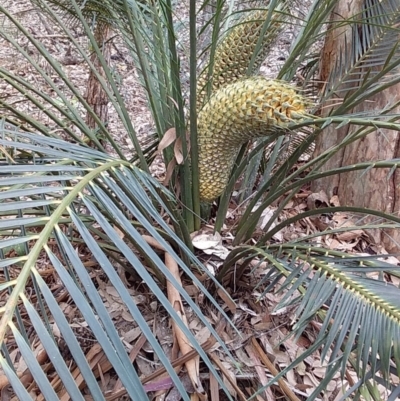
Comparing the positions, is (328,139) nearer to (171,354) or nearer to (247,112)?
(247,112)

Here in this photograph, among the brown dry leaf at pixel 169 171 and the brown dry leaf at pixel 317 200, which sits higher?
the brown dry leaf at pixel 169 171

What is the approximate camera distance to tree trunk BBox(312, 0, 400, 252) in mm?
1247

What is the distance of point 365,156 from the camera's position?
1293 millimetres

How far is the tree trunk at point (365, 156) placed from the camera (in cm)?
125

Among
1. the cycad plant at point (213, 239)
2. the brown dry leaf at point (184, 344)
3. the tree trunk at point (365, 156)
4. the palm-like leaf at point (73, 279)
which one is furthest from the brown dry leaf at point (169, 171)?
the tree trunk at point (365, 156)

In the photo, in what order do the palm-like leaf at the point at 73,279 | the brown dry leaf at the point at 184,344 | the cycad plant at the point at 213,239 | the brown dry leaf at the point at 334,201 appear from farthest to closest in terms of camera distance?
the brown dry leaf at the point at 334,201
the brown dry leaf at the point at 184,344
the cycad plant at the point at 213,239
the palm-like leaf at the point at 73,279

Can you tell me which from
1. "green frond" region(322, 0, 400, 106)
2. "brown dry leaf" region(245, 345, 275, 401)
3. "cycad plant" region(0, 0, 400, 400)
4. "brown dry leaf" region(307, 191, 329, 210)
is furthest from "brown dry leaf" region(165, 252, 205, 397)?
"brown dry leaf" region(307, 191, 329, 210)

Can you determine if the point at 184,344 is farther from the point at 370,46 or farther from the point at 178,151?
the point at 370,46

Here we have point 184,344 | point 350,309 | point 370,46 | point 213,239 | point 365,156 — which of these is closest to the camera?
point 350,309

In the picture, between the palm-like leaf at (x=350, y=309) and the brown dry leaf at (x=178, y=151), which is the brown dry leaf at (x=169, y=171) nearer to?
the brown dry leaf at (x=178, y=151)

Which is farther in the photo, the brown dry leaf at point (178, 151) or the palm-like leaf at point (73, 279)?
the brown dry leaf at point (178, 151)

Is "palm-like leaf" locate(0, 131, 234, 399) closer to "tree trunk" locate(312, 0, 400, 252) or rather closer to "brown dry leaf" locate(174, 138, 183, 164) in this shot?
"brown dry leaf" locate(174, 138, 183, 164)

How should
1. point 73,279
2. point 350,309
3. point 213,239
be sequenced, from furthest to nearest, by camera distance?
1. point 213,239
2. point 350,309
3. point 73,279

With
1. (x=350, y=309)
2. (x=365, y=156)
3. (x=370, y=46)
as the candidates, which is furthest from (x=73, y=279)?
(x=365, y=156)
